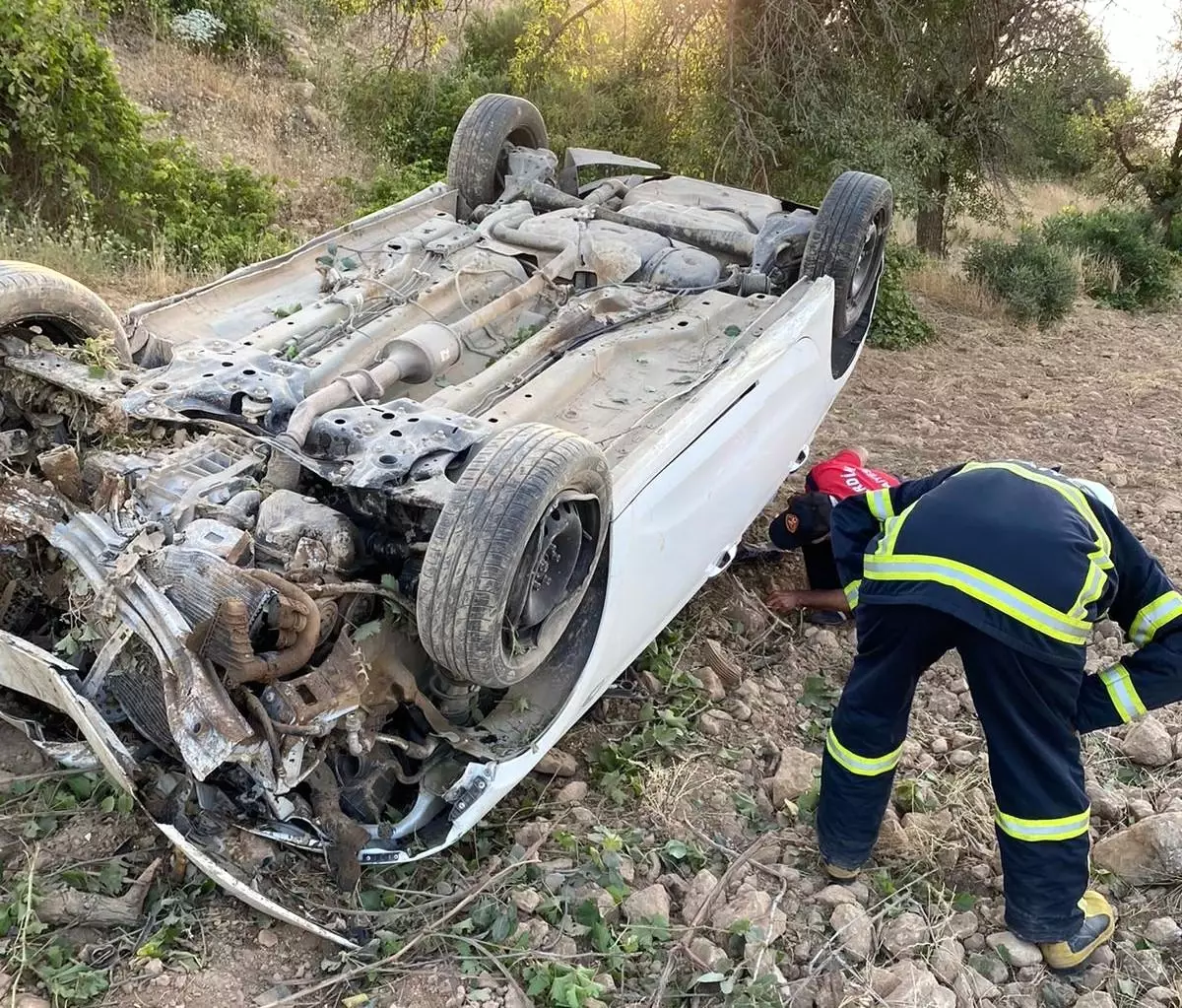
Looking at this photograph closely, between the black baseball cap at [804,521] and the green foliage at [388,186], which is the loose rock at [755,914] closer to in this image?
the black baseball cap at [804,521]

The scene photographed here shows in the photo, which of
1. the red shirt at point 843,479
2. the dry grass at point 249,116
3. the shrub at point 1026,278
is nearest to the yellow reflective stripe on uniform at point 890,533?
the red shirt at point 843,479

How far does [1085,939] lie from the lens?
9.25 ft

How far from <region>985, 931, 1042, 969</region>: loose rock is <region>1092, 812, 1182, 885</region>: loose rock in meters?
0.44

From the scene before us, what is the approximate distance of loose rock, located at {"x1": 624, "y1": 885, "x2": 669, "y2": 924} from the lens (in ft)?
9.27

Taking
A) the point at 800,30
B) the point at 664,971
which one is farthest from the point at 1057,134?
the point at 664,971

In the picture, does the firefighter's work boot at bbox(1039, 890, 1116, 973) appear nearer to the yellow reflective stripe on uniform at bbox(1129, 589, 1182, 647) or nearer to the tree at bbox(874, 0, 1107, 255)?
the yellow reflective stripe on uniform at bbox(1129, 589, 1182, 647)

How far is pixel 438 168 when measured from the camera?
32.0 feet

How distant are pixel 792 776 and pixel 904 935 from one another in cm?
63

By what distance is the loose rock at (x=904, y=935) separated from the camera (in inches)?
110

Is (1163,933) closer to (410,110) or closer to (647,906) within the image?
(647,906)

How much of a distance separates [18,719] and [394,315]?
72.0 inches

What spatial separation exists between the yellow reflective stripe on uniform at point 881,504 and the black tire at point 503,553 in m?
0.78

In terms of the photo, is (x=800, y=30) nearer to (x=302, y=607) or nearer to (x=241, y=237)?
(x=241, y=237)

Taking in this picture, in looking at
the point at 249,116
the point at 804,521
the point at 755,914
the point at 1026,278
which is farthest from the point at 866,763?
the point at 249,116
